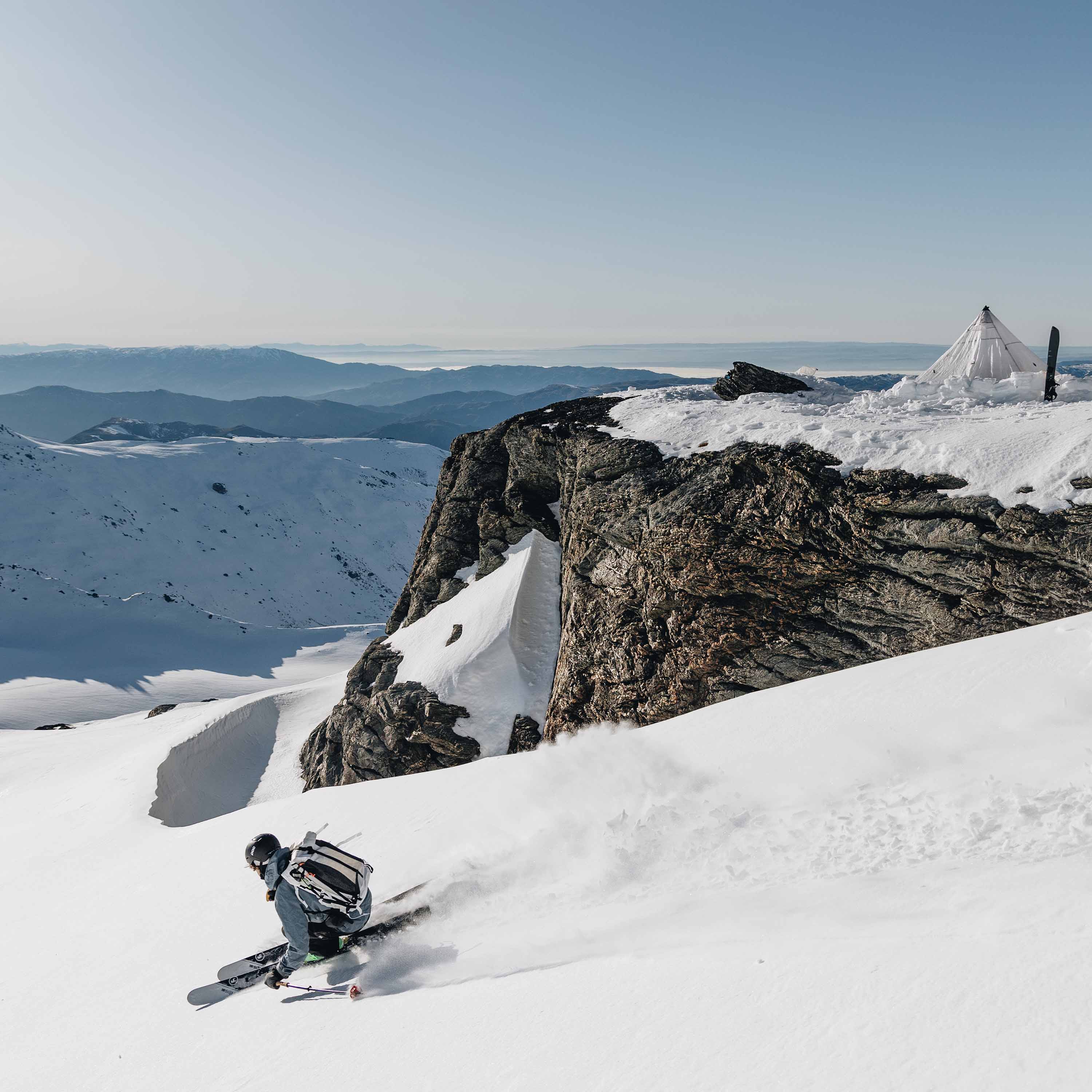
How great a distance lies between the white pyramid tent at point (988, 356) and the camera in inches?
799

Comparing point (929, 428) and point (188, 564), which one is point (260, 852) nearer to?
point (929, 428)

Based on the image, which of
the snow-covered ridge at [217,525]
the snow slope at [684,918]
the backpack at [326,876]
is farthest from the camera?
the snow-covered ridge at [217,525]

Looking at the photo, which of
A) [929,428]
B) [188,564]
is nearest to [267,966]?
[929,428]

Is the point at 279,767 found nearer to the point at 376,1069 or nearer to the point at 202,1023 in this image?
the point at 202,1023

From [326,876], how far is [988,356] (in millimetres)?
23506

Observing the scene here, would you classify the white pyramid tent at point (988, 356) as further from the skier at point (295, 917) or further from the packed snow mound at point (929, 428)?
the skier at point (295, 917)

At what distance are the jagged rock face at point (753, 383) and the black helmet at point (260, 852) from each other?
18732mm

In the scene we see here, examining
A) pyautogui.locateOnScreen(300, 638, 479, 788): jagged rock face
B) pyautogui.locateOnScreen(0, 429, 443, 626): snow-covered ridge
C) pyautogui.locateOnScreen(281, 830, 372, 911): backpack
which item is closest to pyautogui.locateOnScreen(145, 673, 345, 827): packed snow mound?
pyautogui.locateOnScreen(300, 638, 479, 788): jagged rock face

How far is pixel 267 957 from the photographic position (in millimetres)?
7047

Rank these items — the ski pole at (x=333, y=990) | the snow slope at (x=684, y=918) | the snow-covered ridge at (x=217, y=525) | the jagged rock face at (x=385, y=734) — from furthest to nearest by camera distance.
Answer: the snow-covered ridge at (x=217, y=525), the jagged rock face at (x=385, y=734), the ski pole at (x=333, y=990), the snow slope at (x=684, y=918)

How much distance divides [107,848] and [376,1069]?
33.7ft

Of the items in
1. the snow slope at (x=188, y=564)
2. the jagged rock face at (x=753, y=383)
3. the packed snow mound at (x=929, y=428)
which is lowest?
the snow slope at (x=188, y=564)

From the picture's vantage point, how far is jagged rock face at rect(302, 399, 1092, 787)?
11688mm

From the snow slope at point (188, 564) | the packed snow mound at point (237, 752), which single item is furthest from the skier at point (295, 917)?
the snow slope at point (188, 564)
